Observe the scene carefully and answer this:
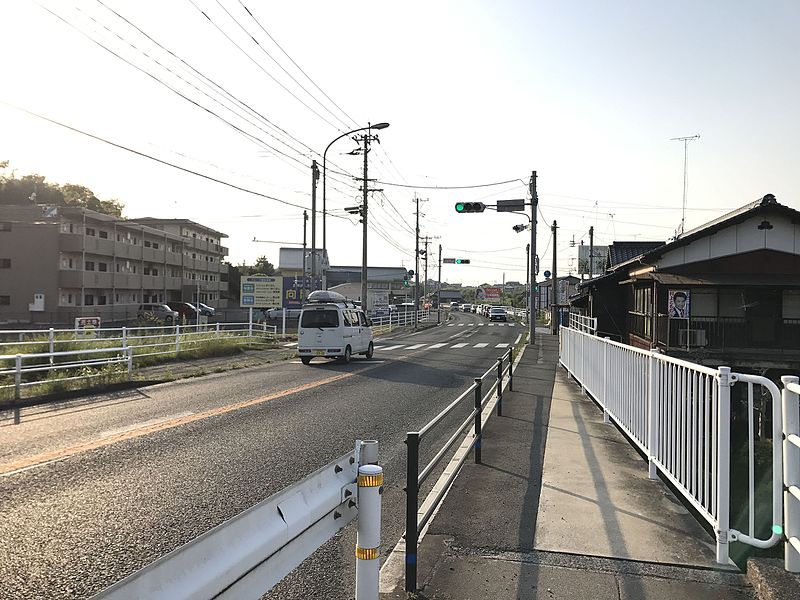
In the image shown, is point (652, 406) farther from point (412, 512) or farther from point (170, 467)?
point (170, 467)

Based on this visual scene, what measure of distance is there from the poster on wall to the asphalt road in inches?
300

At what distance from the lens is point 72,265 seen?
42125 millimetres

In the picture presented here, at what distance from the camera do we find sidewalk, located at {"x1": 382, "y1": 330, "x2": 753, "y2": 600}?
3.84 meters

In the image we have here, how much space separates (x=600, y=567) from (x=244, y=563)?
3.02 m

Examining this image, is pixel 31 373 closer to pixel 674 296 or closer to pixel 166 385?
pixel 166 385

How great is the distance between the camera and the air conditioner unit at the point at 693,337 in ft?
56.4

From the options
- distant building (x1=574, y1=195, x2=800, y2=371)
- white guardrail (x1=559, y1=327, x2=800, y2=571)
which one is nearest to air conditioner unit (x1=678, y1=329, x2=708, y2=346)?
distant building (x1=574, y1=195, x2=800, y2=371)

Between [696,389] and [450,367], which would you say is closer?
[696,389]

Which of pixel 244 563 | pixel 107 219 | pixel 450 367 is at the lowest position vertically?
pixel 450 367

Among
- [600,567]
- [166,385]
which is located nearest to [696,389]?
[600,567]

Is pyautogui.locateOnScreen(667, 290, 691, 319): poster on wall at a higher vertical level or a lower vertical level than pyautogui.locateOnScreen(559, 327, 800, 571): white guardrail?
higher

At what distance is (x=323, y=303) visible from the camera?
21.7 m

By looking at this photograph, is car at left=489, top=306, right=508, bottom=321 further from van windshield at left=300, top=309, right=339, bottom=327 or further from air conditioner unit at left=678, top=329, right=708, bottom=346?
air conditioner unit at left=678, top=329, right=708, bottom=346

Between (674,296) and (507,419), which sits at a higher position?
(674,296)
